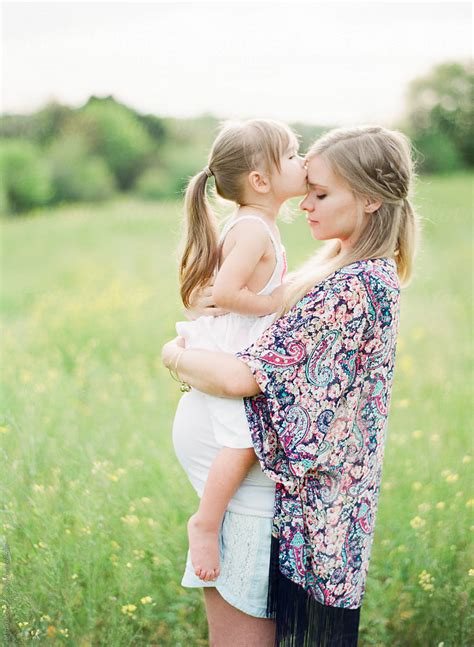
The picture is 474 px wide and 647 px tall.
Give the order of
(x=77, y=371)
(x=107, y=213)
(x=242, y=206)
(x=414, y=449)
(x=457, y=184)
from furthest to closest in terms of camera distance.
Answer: (x=457, y=184)
(x=107, y=213)
(x=77, y=371)
(x=414, y=449)
(x=242, y=206)

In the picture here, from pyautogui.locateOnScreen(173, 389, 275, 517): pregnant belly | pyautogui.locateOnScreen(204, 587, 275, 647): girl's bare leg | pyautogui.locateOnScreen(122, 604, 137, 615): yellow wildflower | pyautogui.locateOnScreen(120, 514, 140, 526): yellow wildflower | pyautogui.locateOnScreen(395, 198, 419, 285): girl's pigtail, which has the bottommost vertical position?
pyautogui.locateOnScreen(122, 604, 137, 615): yellow wildflower

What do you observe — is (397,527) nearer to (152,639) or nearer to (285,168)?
(152,639)

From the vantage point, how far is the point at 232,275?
7.54ft

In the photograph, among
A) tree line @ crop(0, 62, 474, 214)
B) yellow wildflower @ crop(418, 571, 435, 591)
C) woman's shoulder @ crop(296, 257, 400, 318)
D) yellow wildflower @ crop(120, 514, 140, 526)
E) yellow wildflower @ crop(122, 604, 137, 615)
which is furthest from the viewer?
tree line @ crop(0, 62, 474, 214)

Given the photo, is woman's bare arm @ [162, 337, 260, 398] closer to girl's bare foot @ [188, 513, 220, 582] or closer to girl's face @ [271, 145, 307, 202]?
girl's bare foot @ [188, 513, 220, 582]

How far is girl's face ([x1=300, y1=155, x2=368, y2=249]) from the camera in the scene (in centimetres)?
230

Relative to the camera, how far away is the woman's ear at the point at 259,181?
2.34 metres

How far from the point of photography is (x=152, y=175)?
12.0 metres

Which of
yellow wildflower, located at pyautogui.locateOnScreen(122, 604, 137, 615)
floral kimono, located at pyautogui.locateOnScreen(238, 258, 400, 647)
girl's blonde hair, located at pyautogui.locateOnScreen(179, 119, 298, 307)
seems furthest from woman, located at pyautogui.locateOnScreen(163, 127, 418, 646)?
yellow wildflower, located at pyautogui.locateOnScreen(122, 604, 137, 615)

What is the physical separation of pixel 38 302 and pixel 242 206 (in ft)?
→ 18.8

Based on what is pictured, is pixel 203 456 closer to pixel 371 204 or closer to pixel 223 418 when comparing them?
pixel 223 418

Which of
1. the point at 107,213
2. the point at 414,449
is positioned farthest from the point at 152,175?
the point at 414,449

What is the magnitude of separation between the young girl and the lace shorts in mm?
49

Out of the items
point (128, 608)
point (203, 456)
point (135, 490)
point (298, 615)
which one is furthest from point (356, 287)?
point (135, 490)
